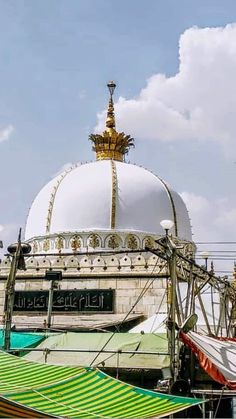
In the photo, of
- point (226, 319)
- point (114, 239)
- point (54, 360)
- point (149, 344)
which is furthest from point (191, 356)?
point (114, 239)

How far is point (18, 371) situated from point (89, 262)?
1000 cm

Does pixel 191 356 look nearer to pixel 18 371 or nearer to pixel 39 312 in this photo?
pixel 18 371

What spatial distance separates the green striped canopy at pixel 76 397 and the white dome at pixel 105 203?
1521cm

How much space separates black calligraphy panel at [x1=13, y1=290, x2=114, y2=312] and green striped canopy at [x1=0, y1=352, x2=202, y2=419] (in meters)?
8.93

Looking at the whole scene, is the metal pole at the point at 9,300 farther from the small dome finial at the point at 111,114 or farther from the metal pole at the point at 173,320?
the small dome finial at the point at 111,114

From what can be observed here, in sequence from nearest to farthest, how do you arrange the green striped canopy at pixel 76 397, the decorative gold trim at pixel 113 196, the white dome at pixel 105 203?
1. the green striped canopy at pixel 76 397
2. the decorative gold trim at pixel 113 196
3. the white dome at pixel 105 203

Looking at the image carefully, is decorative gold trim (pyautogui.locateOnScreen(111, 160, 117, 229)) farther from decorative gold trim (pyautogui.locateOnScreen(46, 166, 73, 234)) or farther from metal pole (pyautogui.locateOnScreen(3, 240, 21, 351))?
metal pole (pyautogui.locateOnScreen(3, 240, 21, 351))

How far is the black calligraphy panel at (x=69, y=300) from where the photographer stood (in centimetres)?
2025

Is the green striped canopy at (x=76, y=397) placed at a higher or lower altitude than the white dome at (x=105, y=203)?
lower

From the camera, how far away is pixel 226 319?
18797mm

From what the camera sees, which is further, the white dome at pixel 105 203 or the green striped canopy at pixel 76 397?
the white dome at pixel 105 203

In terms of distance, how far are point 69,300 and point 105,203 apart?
22.6ft

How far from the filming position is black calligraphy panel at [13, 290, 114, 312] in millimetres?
20250

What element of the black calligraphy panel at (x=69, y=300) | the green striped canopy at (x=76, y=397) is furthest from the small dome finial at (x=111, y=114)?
the green striped canopy at (x=76, y=397)
